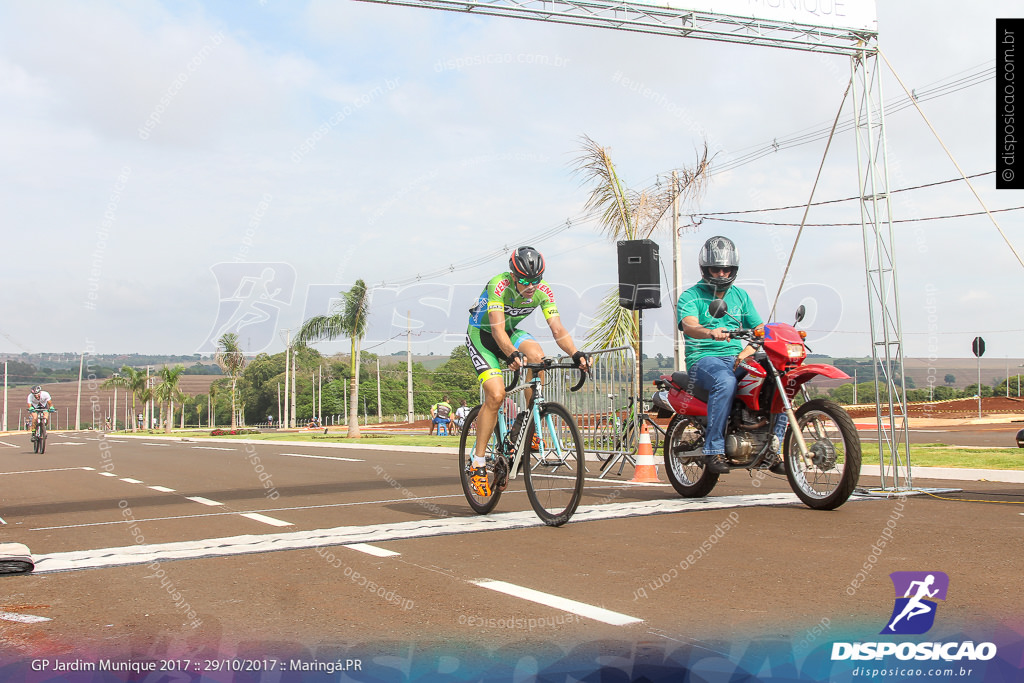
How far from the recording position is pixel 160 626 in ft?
12.8

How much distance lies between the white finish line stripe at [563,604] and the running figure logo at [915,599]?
3.65ft

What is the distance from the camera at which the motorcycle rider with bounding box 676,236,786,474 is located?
7355 mm

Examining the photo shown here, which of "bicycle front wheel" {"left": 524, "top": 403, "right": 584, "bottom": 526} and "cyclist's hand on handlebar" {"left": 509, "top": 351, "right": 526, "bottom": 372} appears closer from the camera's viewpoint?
"bicycle front wheel" {"left": 524, "top": 403, "right": 584, "bottom": 526}

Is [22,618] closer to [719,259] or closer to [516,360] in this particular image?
[516,360]

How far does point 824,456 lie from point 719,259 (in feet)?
6.61

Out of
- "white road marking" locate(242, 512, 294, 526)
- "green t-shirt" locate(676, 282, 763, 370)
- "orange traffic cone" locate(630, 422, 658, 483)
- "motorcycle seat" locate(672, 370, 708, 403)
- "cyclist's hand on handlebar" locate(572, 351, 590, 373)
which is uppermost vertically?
"green t-shirt" locate(676, 282, 763, 370)

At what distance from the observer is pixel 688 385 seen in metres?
7.87

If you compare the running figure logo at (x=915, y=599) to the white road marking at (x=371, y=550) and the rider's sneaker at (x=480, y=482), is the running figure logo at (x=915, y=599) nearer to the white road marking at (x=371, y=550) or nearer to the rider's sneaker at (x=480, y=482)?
the white road marking at (x=371, y=550)

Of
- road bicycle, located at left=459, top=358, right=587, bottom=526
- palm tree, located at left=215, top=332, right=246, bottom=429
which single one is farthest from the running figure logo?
palm tree, located at left=215, top=332, right=246, bottom=429

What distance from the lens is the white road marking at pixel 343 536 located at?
18.4ft

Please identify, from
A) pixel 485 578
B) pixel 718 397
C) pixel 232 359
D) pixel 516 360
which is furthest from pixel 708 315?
pixel 232 359

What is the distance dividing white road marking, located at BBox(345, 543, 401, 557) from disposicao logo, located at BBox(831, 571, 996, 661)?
2.99 m

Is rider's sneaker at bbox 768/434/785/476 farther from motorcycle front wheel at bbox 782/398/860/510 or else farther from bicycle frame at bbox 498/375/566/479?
bicycle frame at bbox 498/375/566/479

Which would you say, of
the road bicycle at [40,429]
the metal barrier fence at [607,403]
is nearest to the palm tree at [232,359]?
the road bicycle at [40,429]
